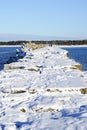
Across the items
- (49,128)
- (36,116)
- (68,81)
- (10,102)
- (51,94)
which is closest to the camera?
(49,128)

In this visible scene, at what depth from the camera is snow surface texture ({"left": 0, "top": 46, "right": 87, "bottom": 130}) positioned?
5496mm

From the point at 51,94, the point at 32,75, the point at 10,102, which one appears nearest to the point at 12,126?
→ the point at 10,102

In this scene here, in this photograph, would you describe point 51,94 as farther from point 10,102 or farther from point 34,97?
point 10,102

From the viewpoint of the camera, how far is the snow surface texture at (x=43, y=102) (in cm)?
550

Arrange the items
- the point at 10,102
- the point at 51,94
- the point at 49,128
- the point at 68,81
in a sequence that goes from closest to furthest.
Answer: the point at 49,128 < the point at 10,102 < the point at 51,94 < the point at 68,81

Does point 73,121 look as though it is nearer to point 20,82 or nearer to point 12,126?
point 12,126

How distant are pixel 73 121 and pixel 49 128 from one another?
1.23 feet

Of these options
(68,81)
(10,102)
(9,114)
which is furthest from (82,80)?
(9,114)

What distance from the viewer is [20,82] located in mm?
9312

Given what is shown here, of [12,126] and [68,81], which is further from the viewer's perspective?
[68,81]

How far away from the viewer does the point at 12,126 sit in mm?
5457

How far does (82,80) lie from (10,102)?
2.52m

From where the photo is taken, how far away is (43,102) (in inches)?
284

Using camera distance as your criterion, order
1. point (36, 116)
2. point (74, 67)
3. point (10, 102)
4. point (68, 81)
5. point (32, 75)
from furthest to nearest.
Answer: point (74, 67), point (32, 75), point (68, 81), point (10, 102), point (36, 116)
